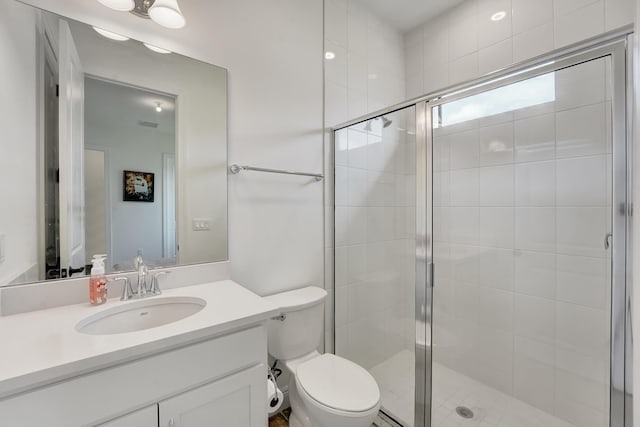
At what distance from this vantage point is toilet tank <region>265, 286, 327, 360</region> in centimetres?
145

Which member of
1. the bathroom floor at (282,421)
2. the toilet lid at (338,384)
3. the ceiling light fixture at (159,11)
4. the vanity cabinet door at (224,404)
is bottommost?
the bathroom floor at (282,421)

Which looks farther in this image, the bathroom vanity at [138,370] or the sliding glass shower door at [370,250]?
the sliding glass shower door at [370,250]

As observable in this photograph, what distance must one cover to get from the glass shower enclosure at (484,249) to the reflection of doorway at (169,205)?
1011 mm

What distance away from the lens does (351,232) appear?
1.98m

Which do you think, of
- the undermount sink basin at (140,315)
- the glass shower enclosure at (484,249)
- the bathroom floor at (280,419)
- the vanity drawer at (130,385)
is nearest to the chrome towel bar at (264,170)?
the glass shower enclosure at (484,249)

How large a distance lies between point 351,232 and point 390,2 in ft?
5.58

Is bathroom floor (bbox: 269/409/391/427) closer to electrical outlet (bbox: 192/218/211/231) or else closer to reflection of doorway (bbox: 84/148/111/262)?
electrical outlet (bbox: 192/218/211/231)

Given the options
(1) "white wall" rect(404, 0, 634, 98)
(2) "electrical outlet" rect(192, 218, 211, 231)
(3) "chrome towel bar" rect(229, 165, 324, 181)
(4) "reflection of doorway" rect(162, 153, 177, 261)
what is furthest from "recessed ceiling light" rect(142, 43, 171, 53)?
(1) "white wall" rect(404, 0, 634, 98)

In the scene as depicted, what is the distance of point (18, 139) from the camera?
99 centimetres

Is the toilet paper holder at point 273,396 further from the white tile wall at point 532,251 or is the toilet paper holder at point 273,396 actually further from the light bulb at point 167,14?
the light bulb at point 167,14

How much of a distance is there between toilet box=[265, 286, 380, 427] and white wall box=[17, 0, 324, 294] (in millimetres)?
221

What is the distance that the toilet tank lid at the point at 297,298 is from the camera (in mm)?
1471

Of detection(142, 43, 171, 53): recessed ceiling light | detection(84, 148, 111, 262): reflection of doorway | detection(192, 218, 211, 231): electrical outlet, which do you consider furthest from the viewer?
detection(192, 218, 211, 231): electrical outlet

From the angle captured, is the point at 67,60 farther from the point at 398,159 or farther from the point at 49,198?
the point at 398,159
